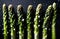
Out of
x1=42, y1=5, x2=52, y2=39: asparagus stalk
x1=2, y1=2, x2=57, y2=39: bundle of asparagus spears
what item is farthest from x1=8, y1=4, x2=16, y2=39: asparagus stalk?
x1=42, y1=5, x2=52, y2=39: asparagus stalk

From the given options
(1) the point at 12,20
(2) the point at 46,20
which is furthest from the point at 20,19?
(2) the point at 46,20

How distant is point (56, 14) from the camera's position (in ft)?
5.71

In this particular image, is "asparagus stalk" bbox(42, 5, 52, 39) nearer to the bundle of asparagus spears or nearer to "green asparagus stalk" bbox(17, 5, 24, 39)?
the bundle of asparagus spears

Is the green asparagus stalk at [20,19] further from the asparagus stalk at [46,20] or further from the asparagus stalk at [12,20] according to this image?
the asparagus stalk at [46,20]

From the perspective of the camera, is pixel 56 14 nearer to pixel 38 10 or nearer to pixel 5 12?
pixel 38 10

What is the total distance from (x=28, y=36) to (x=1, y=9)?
381 millimetres

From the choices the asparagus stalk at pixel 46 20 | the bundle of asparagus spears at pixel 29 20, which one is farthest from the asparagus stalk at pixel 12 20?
the asparagus stalk at pixel 46 20

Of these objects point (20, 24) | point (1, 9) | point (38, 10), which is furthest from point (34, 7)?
point (1, 9)

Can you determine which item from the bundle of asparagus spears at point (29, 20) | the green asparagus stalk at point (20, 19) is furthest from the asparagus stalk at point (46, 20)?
the green asparagus stalk at point (20, 19)

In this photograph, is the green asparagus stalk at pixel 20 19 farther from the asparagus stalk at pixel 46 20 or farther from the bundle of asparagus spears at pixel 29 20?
the asparagus stalk at pixel 46 20

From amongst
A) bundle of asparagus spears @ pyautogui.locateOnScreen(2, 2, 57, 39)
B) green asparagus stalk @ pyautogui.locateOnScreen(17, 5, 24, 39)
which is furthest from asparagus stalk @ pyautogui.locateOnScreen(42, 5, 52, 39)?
green asparagus stalk @ pyautogui.locateOnScreen(17, 5, 24, 39)

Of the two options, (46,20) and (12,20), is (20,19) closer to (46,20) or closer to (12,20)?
(12,20)

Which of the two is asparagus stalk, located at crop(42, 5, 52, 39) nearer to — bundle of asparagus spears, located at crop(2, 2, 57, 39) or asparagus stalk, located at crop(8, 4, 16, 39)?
bundle of asparagus spears, located at crop(2, 2, 57, 39)

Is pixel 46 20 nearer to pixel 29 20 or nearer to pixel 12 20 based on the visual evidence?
pixel 29 20
